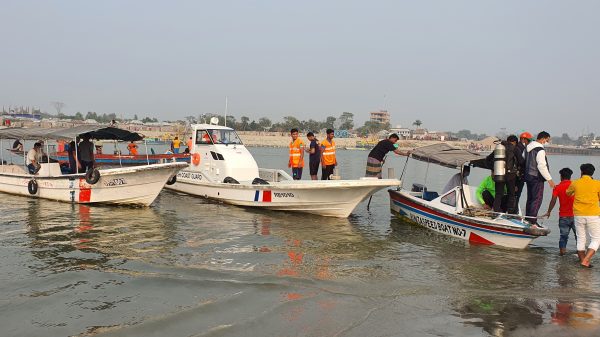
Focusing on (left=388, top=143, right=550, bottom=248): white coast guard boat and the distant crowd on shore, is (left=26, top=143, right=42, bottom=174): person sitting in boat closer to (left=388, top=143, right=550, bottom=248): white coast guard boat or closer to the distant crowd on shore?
(left=388, top=143, right=550, bottom=248): white coast guard boat

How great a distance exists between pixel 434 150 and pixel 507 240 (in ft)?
10.8

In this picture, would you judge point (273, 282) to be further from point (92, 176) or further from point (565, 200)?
point (92, 176)

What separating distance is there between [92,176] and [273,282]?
8082 millimetres

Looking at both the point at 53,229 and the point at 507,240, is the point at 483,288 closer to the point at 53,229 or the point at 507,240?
the point at 507,240

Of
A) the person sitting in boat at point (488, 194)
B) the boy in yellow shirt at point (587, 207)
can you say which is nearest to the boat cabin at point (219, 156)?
the person sitting in boat at point (488, 194)

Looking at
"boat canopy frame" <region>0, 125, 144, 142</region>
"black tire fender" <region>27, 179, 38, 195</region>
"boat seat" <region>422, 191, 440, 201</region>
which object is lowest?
"boat seat" <region>422, 191, 440, 201</region>

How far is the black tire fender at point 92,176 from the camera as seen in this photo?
1357 centimetres

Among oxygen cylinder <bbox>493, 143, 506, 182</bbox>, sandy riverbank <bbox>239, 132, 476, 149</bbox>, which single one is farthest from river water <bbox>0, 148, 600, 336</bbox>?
sandy riverbank <bbox>239, 132, 476, 149</bbox>

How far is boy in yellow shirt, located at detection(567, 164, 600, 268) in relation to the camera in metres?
8.75

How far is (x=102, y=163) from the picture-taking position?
21078mm

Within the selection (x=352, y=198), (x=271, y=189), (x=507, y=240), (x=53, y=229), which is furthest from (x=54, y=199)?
(x=507, y=240)

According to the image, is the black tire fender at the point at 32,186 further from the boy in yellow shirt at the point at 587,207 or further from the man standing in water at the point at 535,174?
the boy in yellow shirt at the point at 587,207

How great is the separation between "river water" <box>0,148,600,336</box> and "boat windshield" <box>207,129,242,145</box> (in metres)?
4.02

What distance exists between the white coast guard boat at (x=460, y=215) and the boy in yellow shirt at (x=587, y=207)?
0.64 m
